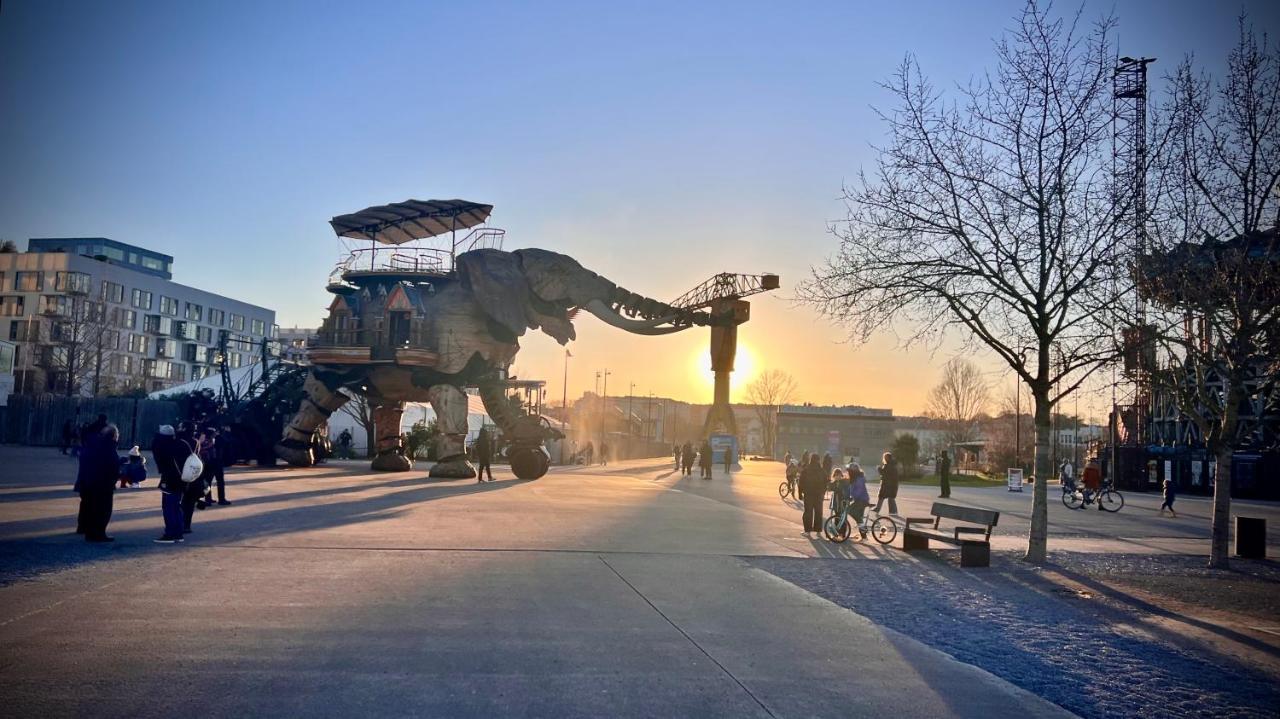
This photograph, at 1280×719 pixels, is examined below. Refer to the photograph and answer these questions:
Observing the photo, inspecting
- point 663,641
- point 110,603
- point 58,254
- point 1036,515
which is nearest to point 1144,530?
point 1036,515

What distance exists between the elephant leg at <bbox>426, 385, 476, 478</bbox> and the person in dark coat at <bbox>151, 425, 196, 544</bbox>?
52.6 ft

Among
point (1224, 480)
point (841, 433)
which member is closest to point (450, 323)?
point (1224, 480)

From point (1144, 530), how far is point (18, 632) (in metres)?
23.0

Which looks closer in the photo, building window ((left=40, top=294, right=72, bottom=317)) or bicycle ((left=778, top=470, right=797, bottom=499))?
bicycle ((left=778, top=470, right=797, bottom=499))

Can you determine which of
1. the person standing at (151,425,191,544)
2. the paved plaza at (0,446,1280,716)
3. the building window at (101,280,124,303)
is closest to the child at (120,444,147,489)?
the paved plaza at (0,446,1280,716)

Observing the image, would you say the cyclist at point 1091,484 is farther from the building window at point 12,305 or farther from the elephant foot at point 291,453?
the building window at point 12,305

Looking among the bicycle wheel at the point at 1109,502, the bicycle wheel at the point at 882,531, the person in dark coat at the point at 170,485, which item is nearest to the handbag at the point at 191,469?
the person in dark coat at the point at 170,485

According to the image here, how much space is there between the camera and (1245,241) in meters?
14.1

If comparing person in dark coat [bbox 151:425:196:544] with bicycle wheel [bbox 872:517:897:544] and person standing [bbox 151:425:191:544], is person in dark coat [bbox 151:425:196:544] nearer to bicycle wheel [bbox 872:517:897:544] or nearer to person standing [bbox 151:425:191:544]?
person standing [bbox 151:425:191:544]

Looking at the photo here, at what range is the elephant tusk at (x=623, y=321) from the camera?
2948 centimetres

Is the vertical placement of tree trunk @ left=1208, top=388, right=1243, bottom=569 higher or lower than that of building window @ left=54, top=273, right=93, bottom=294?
lower

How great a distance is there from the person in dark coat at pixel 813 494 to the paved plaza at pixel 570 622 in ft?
5.92

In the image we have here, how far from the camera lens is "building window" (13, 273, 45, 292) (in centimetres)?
6519

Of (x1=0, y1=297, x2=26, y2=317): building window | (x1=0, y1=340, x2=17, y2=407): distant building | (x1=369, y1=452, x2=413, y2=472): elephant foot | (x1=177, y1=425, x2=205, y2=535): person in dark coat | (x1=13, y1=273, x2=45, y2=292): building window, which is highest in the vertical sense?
(x1=13, y1=273, x2=45, y2=292): building window
